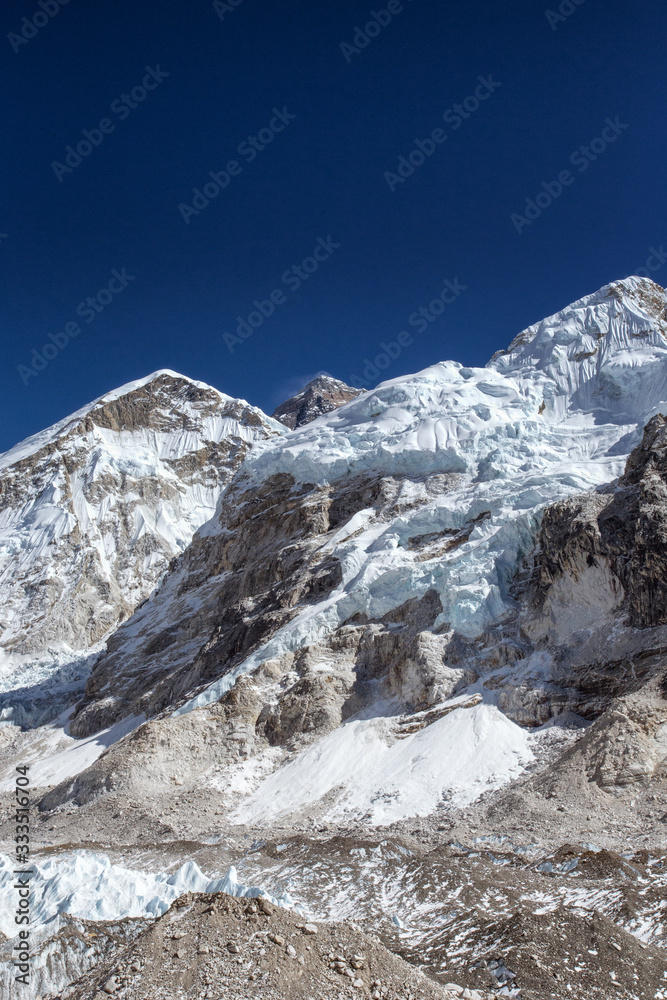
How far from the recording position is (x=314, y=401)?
488 feet

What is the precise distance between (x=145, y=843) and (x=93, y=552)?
62.5 meters

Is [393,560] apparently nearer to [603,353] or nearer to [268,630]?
[268,630]

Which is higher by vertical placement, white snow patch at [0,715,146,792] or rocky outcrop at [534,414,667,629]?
white snow patch at [0,715,146,792]

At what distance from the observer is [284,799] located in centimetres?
2386

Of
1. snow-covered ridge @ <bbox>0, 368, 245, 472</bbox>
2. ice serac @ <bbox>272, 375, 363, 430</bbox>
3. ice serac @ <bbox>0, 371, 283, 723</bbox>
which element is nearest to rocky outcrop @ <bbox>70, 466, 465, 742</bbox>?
ice serac @ <bbox>0, 371, 283, 723</bbox>

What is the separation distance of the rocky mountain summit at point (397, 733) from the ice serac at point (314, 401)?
8867cm

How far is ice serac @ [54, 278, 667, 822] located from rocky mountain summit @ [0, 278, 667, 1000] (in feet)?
0.57

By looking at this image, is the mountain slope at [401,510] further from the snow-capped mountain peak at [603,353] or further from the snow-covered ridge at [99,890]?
the snow-covered ridge at [99,890]

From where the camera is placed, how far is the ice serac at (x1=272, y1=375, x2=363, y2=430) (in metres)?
144

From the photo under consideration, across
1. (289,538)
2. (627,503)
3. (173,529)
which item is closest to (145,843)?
(627,503)

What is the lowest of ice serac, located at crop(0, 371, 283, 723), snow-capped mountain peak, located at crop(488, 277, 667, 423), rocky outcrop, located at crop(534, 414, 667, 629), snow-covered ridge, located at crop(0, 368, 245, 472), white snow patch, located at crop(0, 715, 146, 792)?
rocky outcrop, located at crop(534, 414, 667, 629)

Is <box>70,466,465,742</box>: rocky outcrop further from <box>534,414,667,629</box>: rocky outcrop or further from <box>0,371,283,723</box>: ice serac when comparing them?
<box>0,371,283,723</box>: ice serac

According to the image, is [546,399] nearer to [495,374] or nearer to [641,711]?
[495,374]

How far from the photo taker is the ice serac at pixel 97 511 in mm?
70312
